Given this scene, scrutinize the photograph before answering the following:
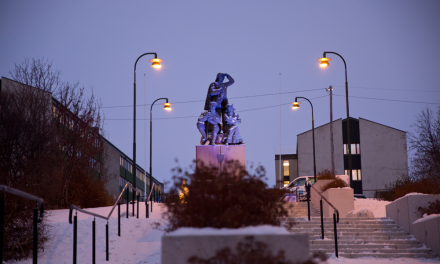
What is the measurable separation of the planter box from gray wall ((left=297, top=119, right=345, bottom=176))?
4977 centimetres

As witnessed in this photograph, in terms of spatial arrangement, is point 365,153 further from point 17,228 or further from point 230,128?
point 17,228

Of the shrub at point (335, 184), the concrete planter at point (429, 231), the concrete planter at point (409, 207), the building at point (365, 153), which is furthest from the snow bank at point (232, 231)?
the building at point (365, 153)

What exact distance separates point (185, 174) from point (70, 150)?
18049 mm

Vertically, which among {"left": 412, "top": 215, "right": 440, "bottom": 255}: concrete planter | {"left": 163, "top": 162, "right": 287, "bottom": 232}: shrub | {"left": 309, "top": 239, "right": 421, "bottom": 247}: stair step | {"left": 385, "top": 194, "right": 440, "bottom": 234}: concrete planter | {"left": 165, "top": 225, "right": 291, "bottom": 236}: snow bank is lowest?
{"left": 309, "top": 239, "right": 421, "bottom": 247}: stair step

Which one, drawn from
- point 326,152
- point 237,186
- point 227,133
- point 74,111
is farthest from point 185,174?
point 326,152

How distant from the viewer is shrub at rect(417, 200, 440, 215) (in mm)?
11820

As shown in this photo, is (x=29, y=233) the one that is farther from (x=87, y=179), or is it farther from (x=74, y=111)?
(x=74, y=111)

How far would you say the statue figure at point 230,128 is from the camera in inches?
757

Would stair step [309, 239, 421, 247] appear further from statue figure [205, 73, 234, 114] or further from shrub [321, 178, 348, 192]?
statue figure [205, 73, 234, 114]

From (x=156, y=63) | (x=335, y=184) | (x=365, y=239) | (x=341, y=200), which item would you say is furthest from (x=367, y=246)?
(x=156, y=63)

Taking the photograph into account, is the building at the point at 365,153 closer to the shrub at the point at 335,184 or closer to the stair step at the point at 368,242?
the shrub at the point at 335,184

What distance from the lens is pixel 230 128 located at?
19.3 m

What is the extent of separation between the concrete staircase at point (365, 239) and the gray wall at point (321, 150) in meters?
39.7

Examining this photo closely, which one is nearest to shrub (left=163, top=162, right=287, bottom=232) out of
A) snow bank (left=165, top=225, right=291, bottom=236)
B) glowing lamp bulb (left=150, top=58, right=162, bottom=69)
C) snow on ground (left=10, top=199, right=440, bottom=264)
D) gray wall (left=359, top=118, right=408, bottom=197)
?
snow bank (left=165, top=225, right=291, bottom=236)
